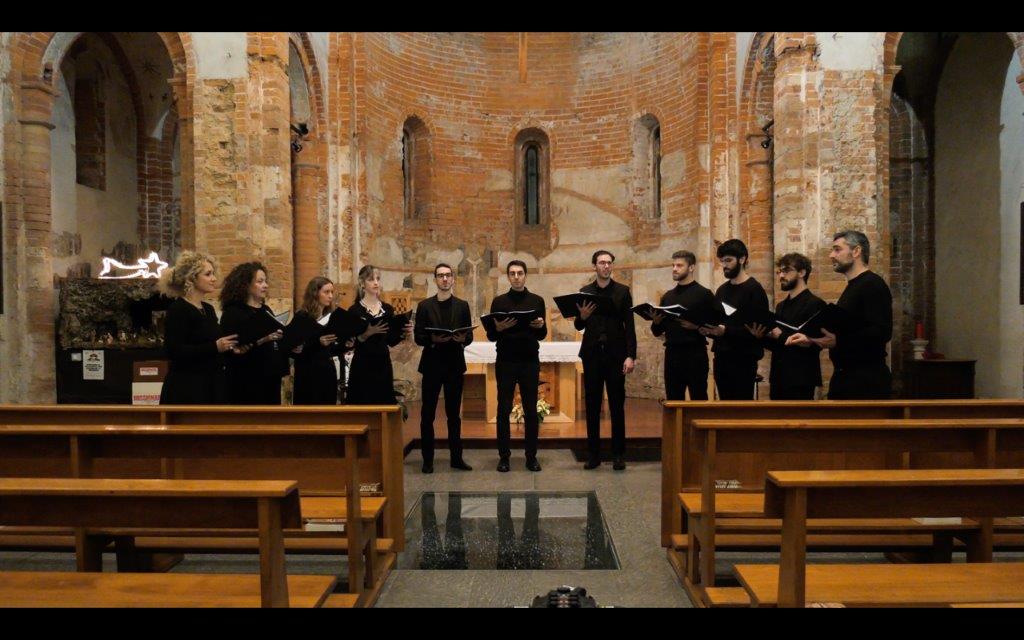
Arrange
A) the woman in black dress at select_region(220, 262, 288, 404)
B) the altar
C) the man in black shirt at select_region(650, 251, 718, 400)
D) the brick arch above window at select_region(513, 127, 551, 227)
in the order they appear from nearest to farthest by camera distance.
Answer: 1. the woman in black dress at select_region(220, 262, 288, 404)
2. the man in black shirt at select_region(650, 251, 718, 400)
3. the altar
4. the brick arch above window at select_region(513, 127, 551, 227)

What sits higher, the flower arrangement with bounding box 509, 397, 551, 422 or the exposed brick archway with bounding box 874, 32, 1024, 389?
the exposed brick archway with bounding box 874, 32, 1024, 389

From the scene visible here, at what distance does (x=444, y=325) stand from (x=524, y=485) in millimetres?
1496

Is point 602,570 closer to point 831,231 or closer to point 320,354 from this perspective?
point 320,354

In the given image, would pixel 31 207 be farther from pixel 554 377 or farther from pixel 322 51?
pixel 554 377

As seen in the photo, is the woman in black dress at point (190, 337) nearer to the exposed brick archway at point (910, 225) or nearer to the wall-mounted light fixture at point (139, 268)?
the wall-mounted light fixture at point (139, 268)

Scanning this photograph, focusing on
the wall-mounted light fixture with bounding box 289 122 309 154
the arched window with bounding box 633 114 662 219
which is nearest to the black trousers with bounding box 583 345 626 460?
the wall-mounted light fixture with bounding box 289 122 309 154

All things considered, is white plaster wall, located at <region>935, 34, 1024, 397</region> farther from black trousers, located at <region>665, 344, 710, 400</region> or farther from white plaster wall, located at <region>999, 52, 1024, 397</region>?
black trousers, located at <region>665, 344, 710, 400</region>

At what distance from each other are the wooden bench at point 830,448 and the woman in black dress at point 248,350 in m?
2.99

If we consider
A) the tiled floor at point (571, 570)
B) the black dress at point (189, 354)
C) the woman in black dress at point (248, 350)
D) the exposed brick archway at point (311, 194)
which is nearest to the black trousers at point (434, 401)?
the tiled floor at point (571, 570)

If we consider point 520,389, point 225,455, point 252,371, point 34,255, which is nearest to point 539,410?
point 520,389

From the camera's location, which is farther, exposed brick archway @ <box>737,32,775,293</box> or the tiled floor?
exposed brick archway @ <box>737,32,775,293</box>

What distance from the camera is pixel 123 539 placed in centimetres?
330

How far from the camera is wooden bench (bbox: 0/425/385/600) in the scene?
2.98 m

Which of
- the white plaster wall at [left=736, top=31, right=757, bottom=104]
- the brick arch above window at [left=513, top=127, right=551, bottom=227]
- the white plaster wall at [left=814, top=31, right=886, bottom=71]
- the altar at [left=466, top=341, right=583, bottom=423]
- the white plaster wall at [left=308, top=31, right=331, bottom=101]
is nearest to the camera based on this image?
the white plaster wall at [left=814, top=31, right=886, bottom=71]
